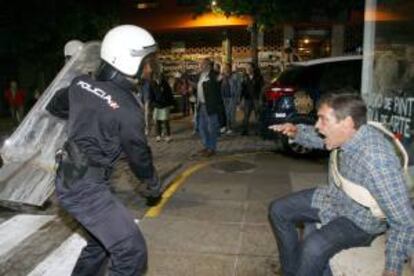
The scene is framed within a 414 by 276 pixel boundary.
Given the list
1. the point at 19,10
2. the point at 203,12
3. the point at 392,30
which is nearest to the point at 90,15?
the point at 19,10

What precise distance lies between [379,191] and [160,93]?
9615 mm

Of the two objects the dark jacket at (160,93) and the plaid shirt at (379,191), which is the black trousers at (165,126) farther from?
the plaid shirt at (379,191)

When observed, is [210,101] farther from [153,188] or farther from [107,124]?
[107,124]

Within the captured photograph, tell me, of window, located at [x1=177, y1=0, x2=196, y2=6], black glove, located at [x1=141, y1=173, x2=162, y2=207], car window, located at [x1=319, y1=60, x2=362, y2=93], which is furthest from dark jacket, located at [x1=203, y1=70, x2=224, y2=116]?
window, located at [x1=177, y1=0, x2=196, y2=6]

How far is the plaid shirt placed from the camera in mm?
3105

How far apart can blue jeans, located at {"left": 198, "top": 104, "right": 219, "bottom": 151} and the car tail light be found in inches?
41.7

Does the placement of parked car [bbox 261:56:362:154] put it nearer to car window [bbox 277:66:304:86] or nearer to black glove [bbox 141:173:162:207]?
car window [bbox 277:66:304:86]

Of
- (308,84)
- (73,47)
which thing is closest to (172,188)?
(73,47)

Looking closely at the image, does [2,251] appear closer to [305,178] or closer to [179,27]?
[305,178]

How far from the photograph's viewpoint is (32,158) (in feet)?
21.0

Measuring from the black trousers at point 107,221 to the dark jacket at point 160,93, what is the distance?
8.72m

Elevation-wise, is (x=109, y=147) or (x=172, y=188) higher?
(x=109, y=147)

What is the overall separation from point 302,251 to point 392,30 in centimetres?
322

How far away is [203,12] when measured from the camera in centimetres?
2308
